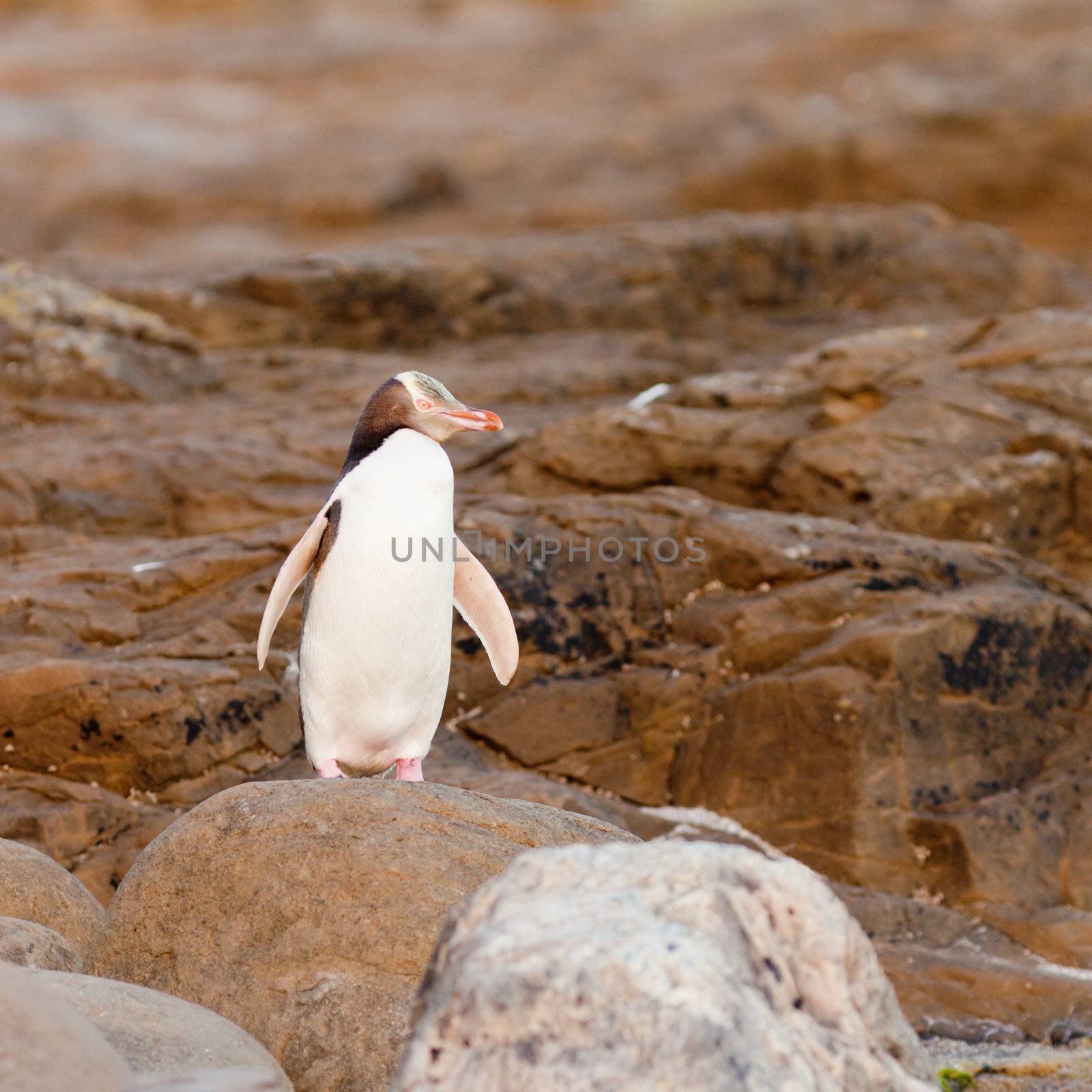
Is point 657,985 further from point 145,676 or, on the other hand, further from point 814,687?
point 145,676

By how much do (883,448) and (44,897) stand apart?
6295mm

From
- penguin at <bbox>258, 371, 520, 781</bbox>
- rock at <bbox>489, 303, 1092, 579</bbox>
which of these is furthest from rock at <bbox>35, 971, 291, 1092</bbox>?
rock at <bbox>489, 303, 1092, 579</bbox>

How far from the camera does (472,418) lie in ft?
19.8

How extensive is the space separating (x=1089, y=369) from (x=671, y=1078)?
27.8 feet

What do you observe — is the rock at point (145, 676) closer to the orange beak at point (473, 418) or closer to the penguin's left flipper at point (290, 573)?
the penguin's left flipper at point (290, 573)

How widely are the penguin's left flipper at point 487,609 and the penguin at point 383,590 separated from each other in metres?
0.30

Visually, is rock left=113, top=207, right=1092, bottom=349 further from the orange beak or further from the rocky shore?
the orange beak

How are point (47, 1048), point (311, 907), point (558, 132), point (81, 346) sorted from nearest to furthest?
point (47, 1048)
point (311, 907)
point (81, 346)
point (558, 132)

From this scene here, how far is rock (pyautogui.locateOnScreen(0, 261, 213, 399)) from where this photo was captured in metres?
11.6

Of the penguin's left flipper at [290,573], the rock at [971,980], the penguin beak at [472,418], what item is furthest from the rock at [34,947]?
the rock at [971,980]

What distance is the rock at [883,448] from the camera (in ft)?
30.4

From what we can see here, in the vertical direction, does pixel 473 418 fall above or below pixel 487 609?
above

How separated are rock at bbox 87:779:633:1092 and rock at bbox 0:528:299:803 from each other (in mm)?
2257

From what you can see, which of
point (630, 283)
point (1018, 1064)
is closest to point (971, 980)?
point (1018, 1064)
